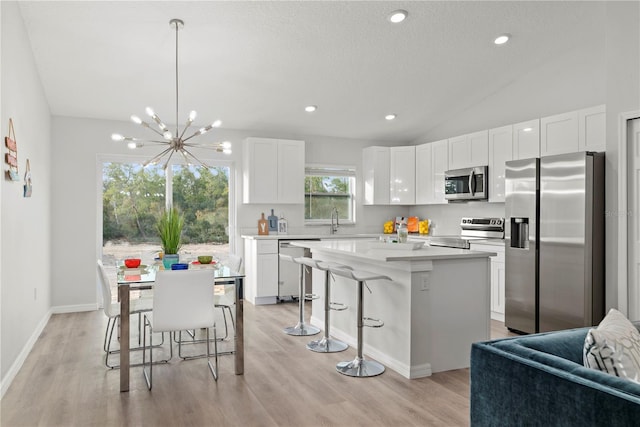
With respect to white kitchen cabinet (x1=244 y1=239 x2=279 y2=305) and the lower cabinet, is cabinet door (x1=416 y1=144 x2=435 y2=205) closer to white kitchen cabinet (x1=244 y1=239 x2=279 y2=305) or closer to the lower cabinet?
the lower cabinet

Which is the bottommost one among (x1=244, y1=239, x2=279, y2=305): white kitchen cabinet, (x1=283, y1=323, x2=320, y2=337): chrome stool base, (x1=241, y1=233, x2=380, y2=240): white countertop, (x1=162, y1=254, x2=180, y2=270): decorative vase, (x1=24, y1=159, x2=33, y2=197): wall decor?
(x1=283, y1=323, x2=320, y2=337): chrome stool base

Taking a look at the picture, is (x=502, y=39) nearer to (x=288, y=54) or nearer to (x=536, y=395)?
(x=288, y=54)

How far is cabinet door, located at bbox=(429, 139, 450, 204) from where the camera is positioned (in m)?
6.34

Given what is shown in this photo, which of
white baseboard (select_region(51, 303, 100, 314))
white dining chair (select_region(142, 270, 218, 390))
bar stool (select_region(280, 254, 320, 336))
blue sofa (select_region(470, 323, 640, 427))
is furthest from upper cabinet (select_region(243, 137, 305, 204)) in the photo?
blue sofa (select_region(470, 323, 640, 427))

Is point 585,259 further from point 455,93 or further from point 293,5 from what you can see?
point 293,5

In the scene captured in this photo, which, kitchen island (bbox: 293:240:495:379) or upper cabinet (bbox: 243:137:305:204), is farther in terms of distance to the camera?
upper cabinet (bbox: 243:137:305:204)

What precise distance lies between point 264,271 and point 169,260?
7.89 feet

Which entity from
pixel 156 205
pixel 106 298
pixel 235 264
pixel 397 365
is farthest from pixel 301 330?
pixel 156 205

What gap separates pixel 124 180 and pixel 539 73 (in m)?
5.20

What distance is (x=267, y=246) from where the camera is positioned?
6145 millimetres

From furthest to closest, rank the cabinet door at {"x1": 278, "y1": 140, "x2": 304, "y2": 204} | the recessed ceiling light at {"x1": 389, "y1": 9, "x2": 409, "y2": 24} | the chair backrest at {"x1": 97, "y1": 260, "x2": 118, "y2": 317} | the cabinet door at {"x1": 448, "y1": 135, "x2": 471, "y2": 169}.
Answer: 1. the cabinet door at {"x1": 278, "y1": 140, "x2": 304, "y2": 204}
2. the cabinet door at {"x1": 448, "y1": 135, "x2": 471, "y2": 169}
3. the recessed ceiling light at {"x1": 389, "y1": 9, "x2": 409, "y2": 24}
4. the chair backrest at {"x1": 97, "y1": 260, "x2": 118, "y2": 317}

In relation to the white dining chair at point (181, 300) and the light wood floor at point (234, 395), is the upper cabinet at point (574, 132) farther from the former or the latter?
the white dining chair at point (181, 300)

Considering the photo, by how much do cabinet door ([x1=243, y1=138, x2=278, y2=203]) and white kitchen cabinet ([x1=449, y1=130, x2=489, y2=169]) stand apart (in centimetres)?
238

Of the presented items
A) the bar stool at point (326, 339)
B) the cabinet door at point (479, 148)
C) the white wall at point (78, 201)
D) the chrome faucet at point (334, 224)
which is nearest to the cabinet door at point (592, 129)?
the cabinet door at point (479, 148)
